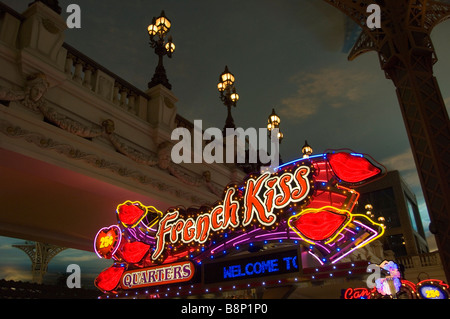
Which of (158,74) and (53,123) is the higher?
(158,74)

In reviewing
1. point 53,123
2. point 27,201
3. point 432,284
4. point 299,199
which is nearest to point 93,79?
point 53,123

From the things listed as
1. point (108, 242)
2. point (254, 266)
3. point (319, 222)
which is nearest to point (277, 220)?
point (319, 222)

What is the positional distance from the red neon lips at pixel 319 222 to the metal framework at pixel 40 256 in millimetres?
16994

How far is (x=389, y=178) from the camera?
122 ft

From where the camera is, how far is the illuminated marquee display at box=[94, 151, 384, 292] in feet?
21.9

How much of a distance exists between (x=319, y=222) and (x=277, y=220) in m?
0.84

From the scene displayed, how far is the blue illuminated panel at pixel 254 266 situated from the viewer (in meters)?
6.84

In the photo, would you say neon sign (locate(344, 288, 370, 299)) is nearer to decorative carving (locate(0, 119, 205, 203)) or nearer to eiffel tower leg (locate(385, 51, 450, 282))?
eiffel tower leg (locate(385, 51, 450, 282))

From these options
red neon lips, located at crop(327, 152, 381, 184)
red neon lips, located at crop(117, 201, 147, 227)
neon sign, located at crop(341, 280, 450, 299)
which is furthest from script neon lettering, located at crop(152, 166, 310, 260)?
neon sign, located at crop(341, 280, 450, 299)

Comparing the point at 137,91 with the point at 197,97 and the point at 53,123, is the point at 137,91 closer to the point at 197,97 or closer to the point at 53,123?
the point at 53,123

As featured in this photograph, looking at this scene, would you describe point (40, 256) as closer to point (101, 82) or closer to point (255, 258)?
point (101, 82)

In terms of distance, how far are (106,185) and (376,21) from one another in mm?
10014

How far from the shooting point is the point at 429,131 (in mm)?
9758

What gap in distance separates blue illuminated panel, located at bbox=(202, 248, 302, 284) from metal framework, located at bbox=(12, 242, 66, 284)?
48.3 feet
